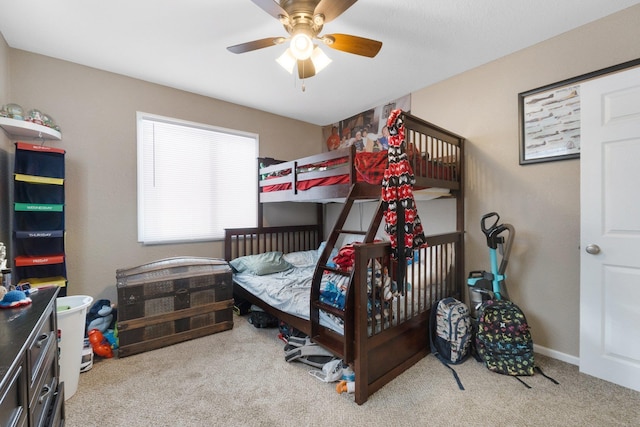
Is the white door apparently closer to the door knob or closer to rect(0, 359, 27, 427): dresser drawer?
the door knob

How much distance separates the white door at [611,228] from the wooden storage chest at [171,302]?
3044mm

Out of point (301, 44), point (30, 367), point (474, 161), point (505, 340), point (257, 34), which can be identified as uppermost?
point (257, 34)

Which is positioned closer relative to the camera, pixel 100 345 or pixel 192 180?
pixel 100 345

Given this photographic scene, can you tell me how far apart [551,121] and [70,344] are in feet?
13.1

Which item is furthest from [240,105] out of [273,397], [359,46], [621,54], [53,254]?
[621,54]

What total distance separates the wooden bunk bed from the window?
0.65 metres

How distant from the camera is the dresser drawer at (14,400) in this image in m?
0.76

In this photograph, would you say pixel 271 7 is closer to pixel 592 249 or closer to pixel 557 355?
pixel 592 249

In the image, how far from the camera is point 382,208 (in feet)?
6.66

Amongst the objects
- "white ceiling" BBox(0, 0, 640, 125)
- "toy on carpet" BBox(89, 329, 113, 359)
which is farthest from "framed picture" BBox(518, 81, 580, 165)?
"toy on carpet" BBox(89, 329, 113, 359)

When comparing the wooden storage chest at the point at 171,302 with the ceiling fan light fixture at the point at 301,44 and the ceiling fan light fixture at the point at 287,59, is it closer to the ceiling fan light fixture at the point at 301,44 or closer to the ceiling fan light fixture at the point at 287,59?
the ceiling fan light fixture at the point at 287,59

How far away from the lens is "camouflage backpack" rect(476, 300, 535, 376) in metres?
2.05

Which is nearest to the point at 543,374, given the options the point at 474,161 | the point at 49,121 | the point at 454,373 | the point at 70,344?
the point at 454,373

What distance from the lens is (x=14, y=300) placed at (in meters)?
1.25
